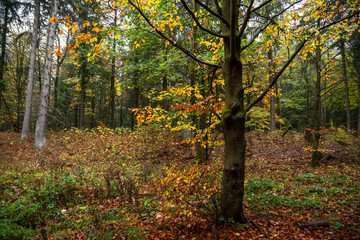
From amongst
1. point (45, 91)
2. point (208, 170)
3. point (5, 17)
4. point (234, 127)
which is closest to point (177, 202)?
point (208, 170)

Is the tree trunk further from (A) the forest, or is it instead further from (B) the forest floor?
(B) the forest floor

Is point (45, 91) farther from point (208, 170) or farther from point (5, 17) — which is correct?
point (208, 170)

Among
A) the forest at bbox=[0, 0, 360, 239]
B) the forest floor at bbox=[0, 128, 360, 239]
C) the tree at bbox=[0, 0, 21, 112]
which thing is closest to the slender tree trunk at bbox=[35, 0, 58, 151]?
the forest at bbox=[0, 0, 360, 239]

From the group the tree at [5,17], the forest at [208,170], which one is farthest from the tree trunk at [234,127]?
the tree at [5,17]

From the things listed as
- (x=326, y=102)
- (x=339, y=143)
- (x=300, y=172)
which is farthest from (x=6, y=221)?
(x=326, y=102)

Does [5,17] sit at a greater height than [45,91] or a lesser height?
greater

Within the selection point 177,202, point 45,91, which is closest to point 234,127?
point 177,202

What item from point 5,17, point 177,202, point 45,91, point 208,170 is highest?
point 5,17

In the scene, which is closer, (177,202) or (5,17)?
(177,202)

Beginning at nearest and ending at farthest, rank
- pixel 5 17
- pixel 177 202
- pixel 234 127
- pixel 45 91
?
pixel 234 127
pixel 177 202
pixel 45 91
pixel 5 17

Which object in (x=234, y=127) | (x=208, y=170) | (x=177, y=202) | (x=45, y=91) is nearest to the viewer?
(x=234, y=127)

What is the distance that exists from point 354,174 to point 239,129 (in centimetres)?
696

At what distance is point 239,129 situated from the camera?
3260 mm

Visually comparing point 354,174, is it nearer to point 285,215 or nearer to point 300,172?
point 300,172
